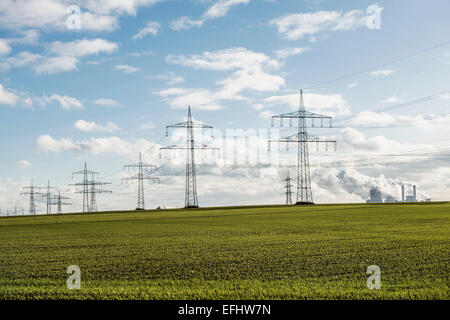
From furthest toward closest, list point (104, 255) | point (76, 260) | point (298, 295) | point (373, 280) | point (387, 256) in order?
point (104, 255) < point (76, 260) < point (387, 256) < point (373, 280) < point (298, 295)

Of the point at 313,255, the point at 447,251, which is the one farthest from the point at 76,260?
the point at 447,251

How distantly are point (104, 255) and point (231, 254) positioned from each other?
18.9 ft

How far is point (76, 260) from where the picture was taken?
17562mm

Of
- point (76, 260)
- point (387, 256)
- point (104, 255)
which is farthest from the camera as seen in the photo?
point (104, 255)
